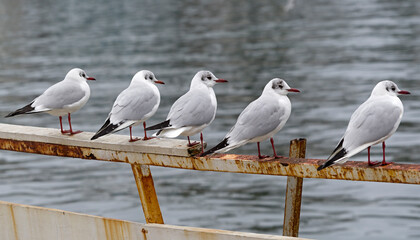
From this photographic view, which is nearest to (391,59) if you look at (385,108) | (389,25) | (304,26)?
(389,25)

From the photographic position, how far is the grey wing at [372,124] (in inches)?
249

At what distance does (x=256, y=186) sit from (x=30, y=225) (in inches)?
410

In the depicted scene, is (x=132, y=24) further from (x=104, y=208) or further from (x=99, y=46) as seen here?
(x=104, y=208)

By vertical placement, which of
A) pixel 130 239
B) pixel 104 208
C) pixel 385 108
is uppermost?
pixel 385 108

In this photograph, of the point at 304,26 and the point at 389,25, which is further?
the point at 304,26

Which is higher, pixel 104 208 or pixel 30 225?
pixel 30 225

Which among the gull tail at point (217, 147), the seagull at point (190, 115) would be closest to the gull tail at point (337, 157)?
the gull tail at point (217, 147)

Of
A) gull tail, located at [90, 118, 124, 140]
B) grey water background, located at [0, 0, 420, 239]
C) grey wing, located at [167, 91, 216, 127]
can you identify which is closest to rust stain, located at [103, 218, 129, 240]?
gull tail, located at [90, 118, 124, 140]

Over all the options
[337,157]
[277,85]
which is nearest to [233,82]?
[277,85]

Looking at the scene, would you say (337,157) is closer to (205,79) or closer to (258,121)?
(258,121)

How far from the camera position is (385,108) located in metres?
6.47

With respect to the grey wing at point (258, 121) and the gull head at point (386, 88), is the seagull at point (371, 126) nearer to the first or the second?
the gull head at point (386, 88)

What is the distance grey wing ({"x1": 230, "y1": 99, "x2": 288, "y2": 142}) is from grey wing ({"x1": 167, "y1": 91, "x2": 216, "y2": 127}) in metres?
0.46

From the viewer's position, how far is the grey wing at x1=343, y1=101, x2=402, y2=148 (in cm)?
631
